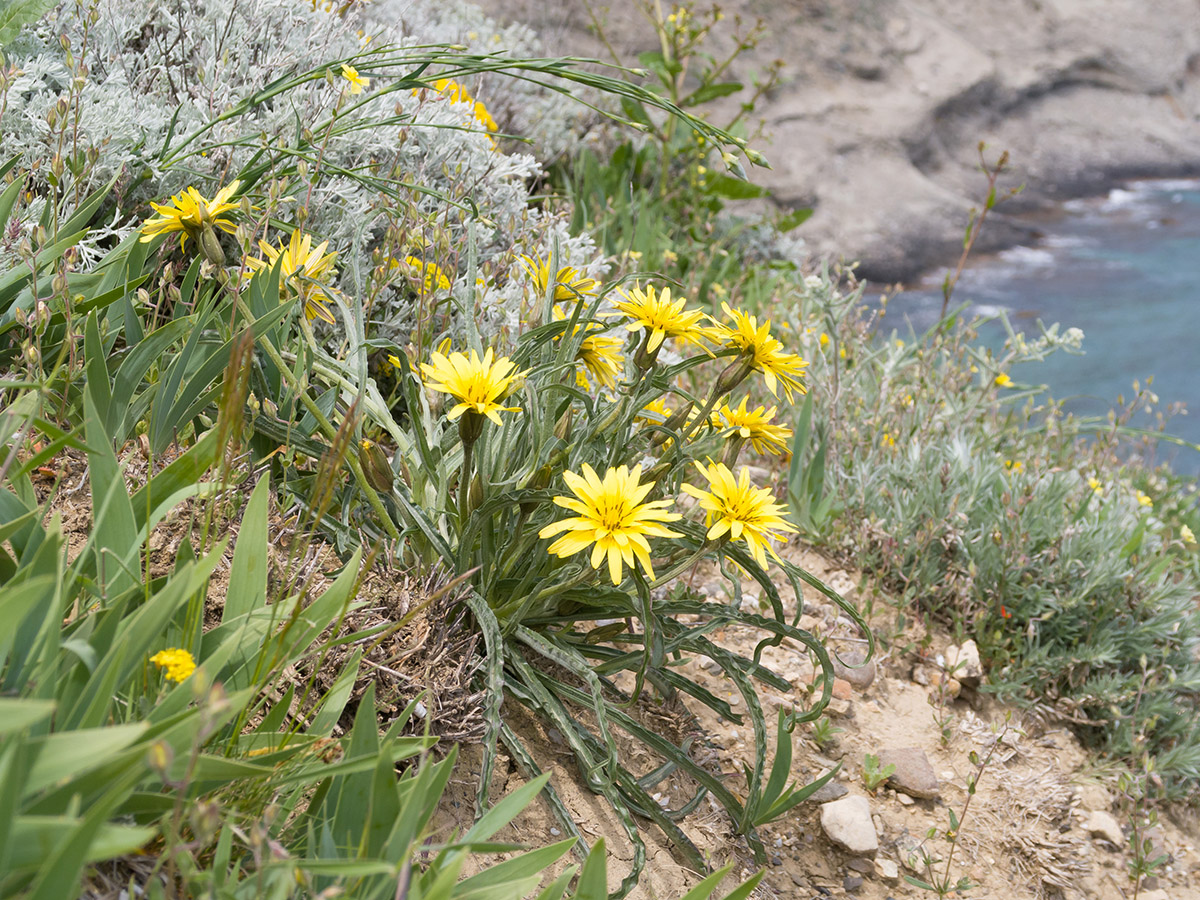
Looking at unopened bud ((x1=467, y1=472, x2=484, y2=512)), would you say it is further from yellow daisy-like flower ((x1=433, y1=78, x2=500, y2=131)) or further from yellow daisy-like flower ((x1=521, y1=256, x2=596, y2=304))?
yellow daisy-like flower ((x1=433, y1=78, x2=500, y2=131))

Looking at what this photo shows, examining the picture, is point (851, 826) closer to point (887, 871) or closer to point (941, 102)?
point (887, 871)

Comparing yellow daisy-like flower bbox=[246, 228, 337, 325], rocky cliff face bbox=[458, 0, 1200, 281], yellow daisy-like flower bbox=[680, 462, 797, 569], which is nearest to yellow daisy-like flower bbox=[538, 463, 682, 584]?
yellow daisy-like flower bbox=[680, 462, 797, 569]

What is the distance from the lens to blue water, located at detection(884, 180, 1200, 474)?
5422mm

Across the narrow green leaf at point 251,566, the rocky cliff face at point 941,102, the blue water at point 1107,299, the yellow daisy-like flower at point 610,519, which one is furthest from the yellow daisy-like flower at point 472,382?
the rocky cliff face at point 941,102

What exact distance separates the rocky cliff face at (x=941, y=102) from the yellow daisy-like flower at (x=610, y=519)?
5.08m

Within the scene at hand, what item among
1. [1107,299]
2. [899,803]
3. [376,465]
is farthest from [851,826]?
[1107,299]

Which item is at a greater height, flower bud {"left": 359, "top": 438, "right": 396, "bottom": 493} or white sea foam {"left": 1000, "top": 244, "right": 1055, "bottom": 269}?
flower bud {"left": 359, "top": 438, "right": 396, "bottom": 493}

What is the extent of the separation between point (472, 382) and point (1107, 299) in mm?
6497

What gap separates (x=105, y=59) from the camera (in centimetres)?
232

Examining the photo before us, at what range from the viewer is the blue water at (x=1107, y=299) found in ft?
17.8

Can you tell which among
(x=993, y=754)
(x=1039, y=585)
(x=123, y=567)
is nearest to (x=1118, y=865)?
(x=993, y=754)

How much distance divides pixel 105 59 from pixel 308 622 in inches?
78.2

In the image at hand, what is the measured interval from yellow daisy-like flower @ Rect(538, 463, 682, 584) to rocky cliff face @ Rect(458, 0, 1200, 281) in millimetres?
5076

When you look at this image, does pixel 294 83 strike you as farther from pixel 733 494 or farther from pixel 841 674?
pixel 841 674
